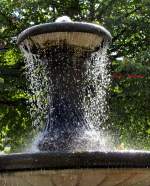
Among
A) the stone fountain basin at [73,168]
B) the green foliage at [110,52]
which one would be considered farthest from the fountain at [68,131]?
the green foliage at [110,52]

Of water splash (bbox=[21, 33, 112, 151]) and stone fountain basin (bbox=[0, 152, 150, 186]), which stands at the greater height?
water splash (bbox=[21, 33, 112, 151])

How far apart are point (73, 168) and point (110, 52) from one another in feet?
27.9

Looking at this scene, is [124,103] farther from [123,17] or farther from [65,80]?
[65,80]

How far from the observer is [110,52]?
1356cm

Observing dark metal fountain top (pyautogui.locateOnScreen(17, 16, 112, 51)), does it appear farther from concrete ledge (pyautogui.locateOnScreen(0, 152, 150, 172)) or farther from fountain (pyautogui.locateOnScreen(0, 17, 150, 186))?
concrete ledge (pyautogui.locateOnScreen(0, 152, 150, 172))

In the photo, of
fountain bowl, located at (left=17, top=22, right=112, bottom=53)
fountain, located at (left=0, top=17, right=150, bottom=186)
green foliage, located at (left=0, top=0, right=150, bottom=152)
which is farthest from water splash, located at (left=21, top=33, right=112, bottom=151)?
green foliage, located at (left=0, top=0, right=150, bottom=152)

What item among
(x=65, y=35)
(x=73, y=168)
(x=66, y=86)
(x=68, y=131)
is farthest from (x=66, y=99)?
(x=73, y=168)

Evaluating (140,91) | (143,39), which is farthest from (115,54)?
(140,91)

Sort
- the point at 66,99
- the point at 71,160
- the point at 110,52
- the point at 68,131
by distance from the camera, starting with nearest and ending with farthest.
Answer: the point at 71,160 → the point at 68,131 → the point at 66,99 → the point at 110,52

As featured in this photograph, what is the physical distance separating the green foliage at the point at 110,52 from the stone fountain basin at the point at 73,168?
706 cm

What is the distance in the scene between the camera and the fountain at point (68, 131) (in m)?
5.27

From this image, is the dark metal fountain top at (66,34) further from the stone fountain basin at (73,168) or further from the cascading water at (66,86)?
the stone fountain basin at (73,168)

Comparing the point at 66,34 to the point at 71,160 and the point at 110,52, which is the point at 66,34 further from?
the point at 110,52

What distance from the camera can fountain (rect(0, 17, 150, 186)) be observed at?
527 cm
